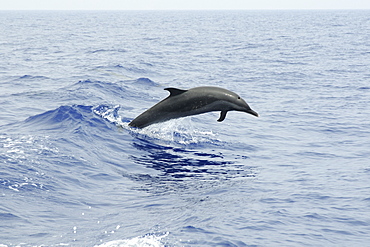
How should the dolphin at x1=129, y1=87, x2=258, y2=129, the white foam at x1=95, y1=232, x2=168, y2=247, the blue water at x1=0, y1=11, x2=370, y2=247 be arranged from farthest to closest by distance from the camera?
the dolphin at x1=129, y1=87, x2=258, y2=129
the blue water at x1=0, y1=11, x2=370, y2=247
the white foam at x1=95, y1=232, x2=168, y2=247

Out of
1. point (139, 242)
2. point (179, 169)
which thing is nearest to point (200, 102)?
point (179, 169)

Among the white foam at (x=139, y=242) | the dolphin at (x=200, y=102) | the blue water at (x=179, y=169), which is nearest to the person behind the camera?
the white foam at (x=139, y=242)

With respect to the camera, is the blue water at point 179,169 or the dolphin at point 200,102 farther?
the dolphin at point 200,102

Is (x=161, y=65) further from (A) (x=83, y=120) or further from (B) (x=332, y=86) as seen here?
(A) (x=83, y=120)

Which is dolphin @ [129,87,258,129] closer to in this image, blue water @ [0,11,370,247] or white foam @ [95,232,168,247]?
blue water @ [0,11,370,247]

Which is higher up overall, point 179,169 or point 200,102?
point 200,102

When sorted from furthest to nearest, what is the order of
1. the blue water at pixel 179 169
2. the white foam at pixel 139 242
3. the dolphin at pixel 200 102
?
the dolphin at pixel 200 102 < the blue water at pixel 179 169 < the white foam at pixel 139 242

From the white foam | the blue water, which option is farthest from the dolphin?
the white foam

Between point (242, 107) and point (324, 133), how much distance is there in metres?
5.16

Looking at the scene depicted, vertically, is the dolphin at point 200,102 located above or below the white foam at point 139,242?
above

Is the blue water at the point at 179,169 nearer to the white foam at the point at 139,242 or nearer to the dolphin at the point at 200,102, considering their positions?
the white foam at the point at 139,242

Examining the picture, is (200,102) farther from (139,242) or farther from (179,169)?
Answer: (139,242)

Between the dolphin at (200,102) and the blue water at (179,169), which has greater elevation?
the dolphin at (200,102)

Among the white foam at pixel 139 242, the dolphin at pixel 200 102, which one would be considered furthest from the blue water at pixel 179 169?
the dolphin at pixel 200 102
